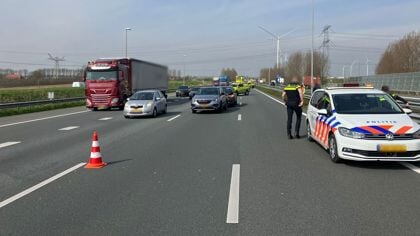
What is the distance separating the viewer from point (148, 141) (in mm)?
12492

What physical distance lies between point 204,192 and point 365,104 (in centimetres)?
501

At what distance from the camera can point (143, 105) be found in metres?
21.7

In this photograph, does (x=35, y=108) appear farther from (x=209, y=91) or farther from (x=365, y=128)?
(x=365, y=128)

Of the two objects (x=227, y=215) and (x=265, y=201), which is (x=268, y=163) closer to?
(x=265, y=201)

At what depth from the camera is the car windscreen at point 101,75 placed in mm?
28031

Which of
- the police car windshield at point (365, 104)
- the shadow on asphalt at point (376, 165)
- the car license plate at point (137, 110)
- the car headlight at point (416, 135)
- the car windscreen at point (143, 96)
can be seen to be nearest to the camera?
the car headlight at point (416, 135)

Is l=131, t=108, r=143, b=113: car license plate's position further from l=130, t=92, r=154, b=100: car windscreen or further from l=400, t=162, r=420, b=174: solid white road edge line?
l=400, t=162, r=420, b=174: solid white road edge line

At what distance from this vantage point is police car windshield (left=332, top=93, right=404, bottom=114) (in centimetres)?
954

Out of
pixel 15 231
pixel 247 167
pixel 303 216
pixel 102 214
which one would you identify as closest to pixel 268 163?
pixel 247 167

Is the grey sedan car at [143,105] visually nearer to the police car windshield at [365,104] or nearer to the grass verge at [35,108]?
the grass verge at [35,108]

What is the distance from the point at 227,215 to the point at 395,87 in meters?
52.0

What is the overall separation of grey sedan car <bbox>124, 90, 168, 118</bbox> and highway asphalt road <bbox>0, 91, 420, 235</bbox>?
1014 centimetres

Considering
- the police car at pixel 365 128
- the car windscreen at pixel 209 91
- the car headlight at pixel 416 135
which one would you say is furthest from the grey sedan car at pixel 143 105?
the car headlight at pixel 416 135

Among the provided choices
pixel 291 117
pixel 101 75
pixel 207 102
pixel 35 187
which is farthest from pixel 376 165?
pixel 101 75
